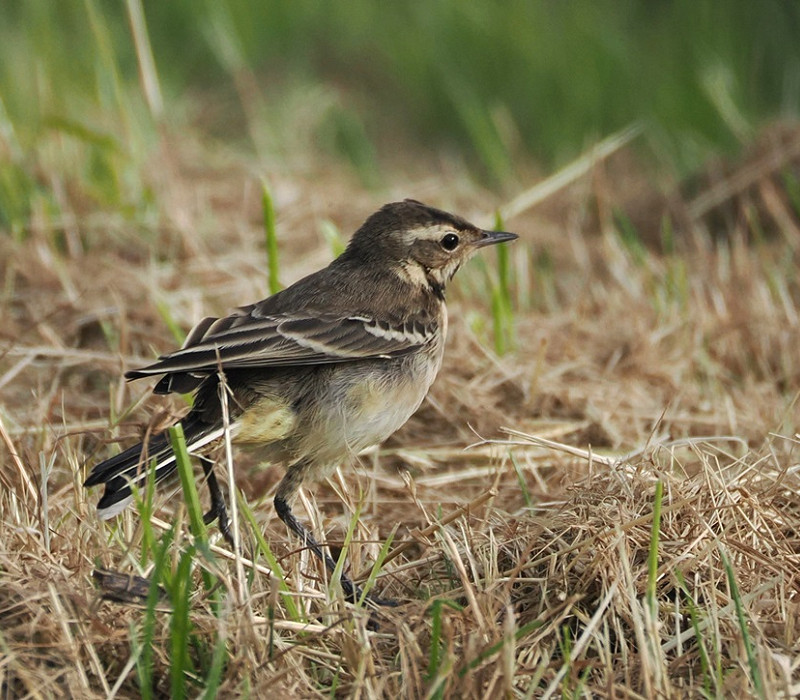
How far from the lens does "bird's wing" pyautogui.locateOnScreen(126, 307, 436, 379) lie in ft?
14.4

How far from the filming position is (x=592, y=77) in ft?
38.8

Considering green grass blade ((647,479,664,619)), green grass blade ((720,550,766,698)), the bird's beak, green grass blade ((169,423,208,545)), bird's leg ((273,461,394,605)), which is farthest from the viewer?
the bird's beak

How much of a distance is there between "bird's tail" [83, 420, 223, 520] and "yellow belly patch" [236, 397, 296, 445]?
25 cm

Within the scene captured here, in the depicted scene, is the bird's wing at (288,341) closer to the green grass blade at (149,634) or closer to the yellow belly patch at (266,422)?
the yellow belly patch at (266,422)

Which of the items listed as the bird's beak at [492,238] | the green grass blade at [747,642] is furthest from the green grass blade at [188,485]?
the bird's beak at [492,238]

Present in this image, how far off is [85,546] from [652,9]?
11039 mm

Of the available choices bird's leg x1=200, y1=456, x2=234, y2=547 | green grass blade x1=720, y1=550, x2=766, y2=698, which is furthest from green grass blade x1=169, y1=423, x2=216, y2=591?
green grass blade x1=720, y1=550, x2=766, y2=698

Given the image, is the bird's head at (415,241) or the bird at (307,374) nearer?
the bird at (307,374)

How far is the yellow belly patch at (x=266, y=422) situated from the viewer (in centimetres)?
461

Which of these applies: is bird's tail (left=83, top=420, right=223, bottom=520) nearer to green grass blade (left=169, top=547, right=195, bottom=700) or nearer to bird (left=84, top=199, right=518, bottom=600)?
bird (left=84, top=199, right=518, bottom=600)

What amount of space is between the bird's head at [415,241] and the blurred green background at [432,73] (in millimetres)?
3955

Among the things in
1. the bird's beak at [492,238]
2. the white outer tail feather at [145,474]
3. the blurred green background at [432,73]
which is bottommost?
the white outer tail feather at [145,474]

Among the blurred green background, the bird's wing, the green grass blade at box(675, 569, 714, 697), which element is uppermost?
the blurred green background

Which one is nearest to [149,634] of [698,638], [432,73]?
[698,638]
